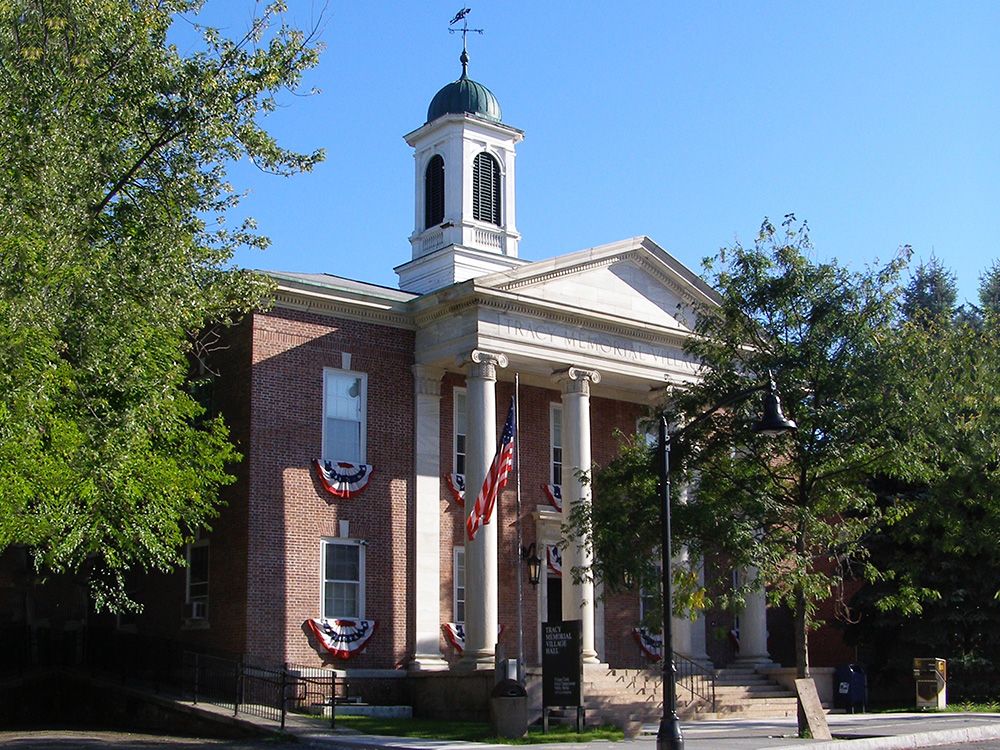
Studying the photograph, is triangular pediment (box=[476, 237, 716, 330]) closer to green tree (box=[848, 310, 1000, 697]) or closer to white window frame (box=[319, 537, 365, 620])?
white window frame (box=[319, 537, 365, 620])

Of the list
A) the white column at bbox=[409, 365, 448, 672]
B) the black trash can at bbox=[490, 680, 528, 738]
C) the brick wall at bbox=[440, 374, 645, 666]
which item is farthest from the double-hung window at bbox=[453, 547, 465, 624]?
the black trash can at bbox=[490, 680, 528, 738]

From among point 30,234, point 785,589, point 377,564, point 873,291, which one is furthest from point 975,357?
point 30,234

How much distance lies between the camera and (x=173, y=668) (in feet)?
86.6

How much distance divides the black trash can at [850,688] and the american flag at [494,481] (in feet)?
34.8

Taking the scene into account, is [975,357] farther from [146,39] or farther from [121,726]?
[121,726]

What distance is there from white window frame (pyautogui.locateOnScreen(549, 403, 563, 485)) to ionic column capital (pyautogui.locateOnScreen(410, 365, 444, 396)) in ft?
12.2

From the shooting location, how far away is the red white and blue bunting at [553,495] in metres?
30.6

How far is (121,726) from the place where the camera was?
952 inches

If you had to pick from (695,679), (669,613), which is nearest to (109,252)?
(669,613)

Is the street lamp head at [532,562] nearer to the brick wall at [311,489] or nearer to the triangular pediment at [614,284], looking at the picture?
the brick wall at [311,489]

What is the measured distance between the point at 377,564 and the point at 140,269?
10.6 meters

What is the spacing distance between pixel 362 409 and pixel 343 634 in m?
5.16

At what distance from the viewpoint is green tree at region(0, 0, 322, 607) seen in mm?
17125

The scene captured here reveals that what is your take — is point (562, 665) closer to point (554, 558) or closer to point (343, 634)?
point (343, 634)
